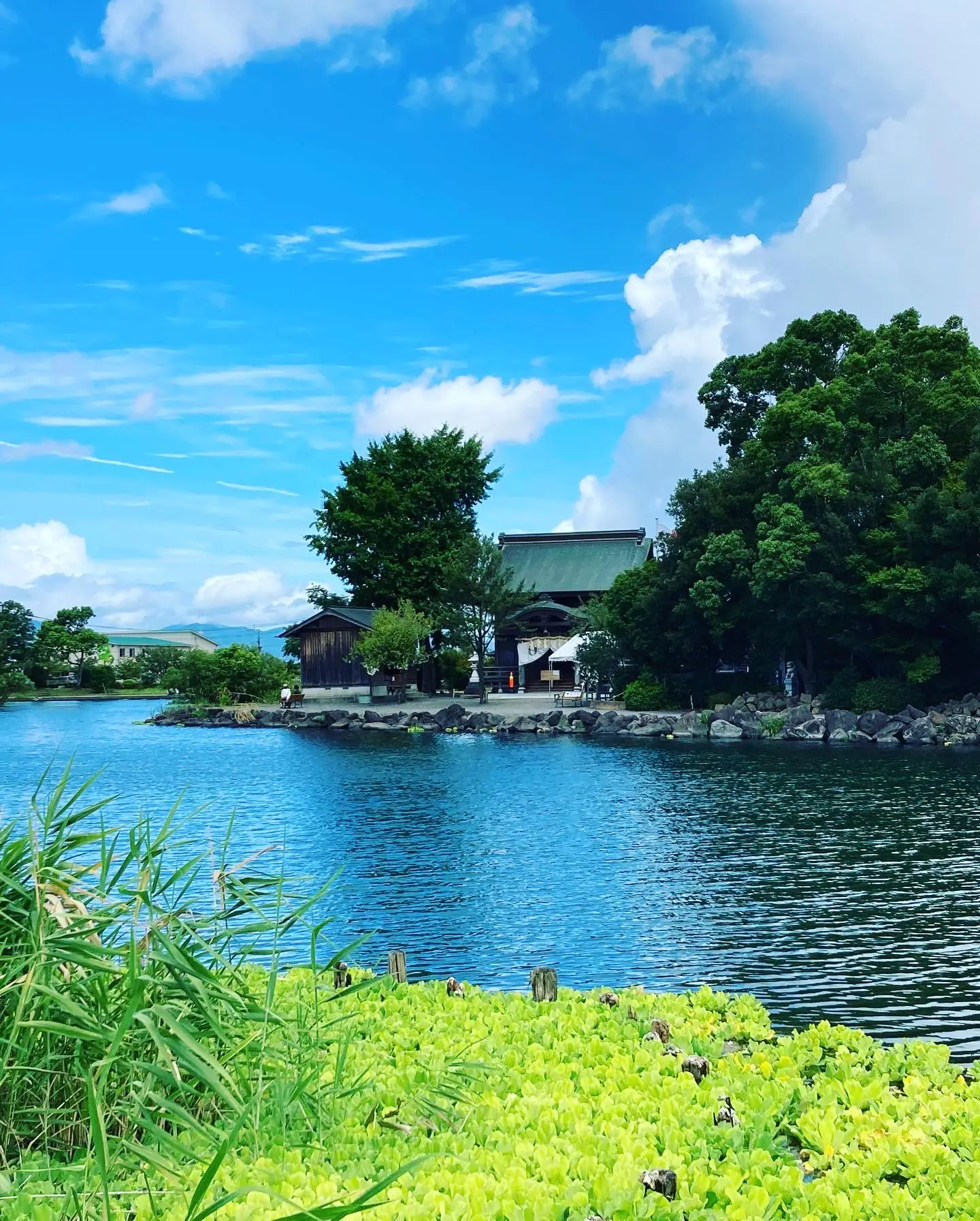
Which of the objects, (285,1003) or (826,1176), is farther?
(285,1003)

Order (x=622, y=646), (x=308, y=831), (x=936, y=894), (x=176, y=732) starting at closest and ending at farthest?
(x=936, y=894) < (x=308, y=831) < (x=622, y=646) < (x=176, y=732)

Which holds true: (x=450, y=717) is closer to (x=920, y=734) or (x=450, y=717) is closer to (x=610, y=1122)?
(x=920, y=734)

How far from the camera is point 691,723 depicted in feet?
137

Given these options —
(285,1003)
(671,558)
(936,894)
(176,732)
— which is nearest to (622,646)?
(671,558)

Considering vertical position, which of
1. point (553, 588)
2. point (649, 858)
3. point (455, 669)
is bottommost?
point (649, 858)

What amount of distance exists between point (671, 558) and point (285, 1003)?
38.3 metres

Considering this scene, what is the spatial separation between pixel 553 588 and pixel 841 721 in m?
26.6

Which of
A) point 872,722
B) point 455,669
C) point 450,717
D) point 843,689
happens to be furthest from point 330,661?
point 872,722

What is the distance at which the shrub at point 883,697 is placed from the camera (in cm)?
3762

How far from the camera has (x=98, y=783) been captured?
3131 cm

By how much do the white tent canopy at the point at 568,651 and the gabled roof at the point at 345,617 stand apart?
31.9ft

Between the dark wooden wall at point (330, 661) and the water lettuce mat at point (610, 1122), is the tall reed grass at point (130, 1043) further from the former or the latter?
the dark wooden wall at point (330, 661)

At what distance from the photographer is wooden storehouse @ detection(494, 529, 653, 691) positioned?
189ft

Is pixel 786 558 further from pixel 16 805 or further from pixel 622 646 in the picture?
pixel 16 805
